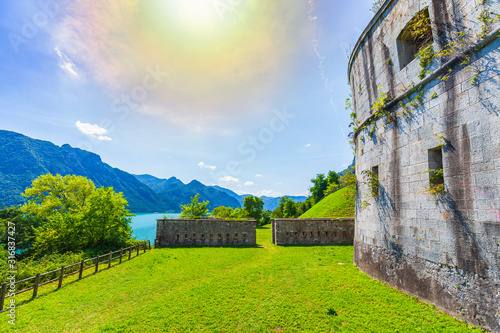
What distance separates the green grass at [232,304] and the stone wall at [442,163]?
98 cm

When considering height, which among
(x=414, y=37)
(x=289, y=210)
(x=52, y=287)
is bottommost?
(x=52, y=287)

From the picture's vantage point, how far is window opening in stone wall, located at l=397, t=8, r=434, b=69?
618cm

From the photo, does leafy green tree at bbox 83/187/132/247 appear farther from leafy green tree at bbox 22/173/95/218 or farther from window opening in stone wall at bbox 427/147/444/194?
window opening in stone wall at bbox 427/147/444/194

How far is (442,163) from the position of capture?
18.7 feet

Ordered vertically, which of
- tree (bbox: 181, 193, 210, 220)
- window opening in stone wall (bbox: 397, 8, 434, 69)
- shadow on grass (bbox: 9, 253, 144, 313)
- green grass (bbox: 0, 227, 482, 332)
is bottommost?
shadow on grass (bbox: 9, 253, 144, 313)

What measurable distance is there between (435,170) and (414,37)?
15.6 feet

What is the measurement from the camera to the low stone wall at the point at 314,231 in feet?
57.6

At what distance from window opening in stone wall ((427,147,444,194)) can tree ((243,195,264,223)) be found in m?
39.3

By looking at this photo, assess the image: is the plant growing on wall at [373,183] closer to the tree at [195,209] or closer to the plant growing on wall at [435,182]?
the plant growing on wall at [435,182]

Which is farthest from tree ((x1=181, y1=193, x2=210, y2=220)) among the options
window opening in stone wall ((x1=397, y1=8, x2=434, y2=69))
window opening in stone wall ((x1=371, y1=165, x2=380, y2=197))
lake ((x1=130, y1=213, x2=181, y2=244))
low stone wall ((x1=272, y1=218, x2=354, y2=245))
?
window opening in stone wall ((x1=397, y1=8, x2=434, y2=69))

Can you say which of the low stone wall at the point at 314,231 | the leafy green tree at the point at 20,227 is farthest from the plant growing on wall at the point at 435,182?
the leafy green tree at the point at 20,227

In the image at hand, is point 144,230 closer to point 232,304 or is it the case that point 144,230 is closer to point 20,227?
point 20,227

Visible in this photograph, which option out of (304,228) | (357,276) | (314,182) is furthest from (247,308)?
(314,182)

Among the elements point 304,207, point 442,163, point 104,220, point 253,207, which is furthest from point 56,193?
point 304,207
